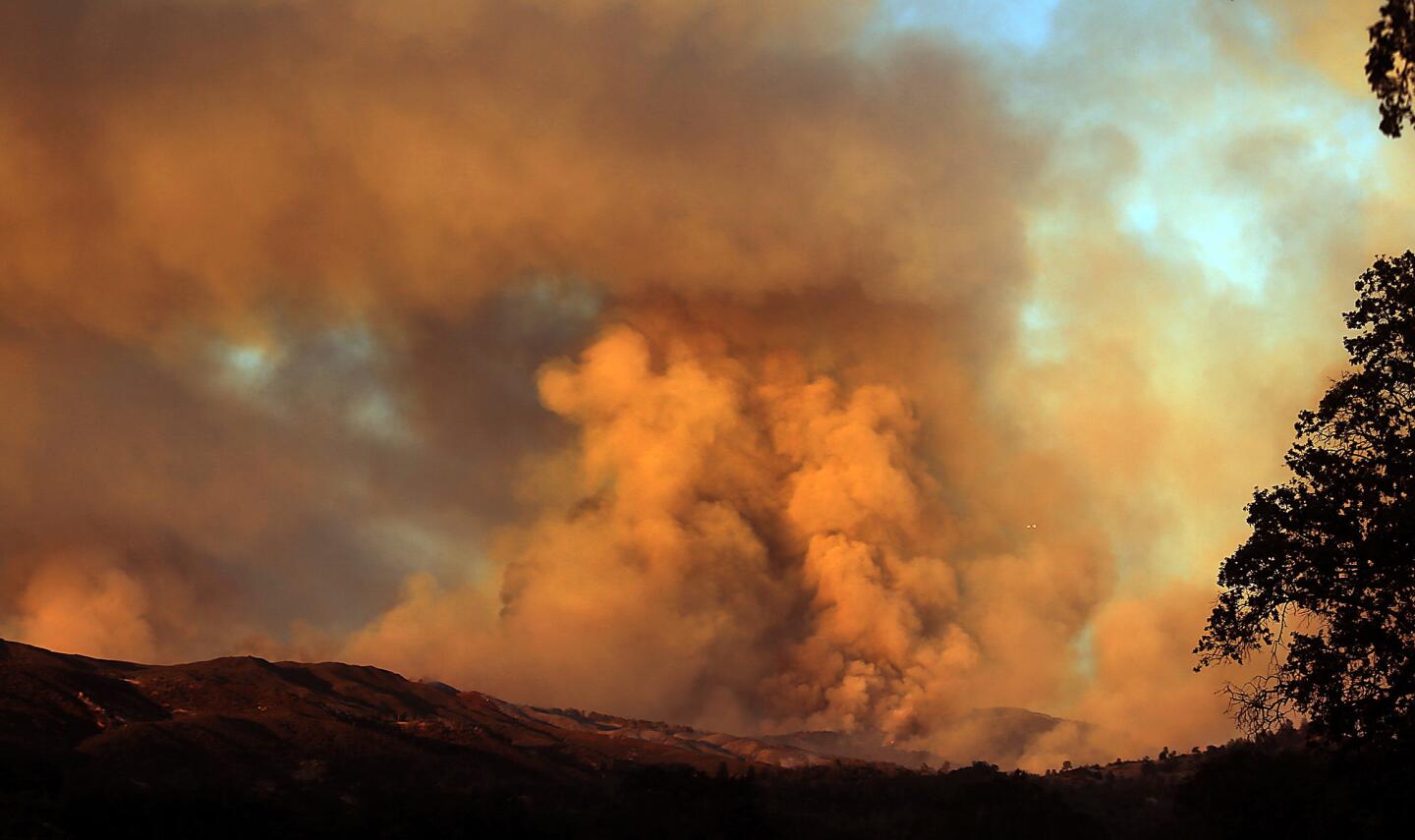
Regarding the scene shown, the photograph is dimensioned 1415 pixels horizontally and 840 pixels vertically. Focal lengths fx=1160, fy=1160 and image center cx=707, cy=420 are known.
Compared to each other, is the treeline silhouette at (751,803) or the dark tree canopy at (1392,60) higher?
the dark tree canopy at (1392,60)

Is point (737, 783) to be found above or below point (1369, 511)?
below

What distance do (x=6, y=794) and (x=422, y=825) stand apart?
19980 mm

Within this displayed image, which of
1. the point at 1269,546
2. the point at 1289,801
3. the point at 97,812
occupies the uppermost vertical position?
the point at 1269,546

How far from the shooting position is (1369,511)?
84.4 ft

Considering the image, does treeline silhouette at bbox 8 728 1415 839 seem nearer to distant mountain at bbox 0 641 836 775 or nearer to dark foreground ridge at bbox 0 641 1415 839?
dark foreground ridge at bbox 0 641 1415 839

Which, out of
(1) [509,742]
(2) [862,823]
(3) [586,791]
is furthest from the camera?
(1) [509,742]

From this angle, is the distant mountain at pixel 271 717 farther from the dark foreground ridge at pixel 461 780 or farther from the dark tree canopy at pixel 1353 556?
the dark tree canopy at pixel 1353 556

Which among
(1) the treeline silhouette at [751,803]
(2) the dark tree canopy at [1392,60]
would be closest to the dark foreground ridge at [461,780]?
(1) the treeline silhouette at [751,803]

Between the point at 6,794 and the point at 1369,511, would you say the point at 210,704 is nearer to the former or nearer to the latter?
the point at 6,794

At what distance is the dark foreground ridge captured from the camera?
169 feet

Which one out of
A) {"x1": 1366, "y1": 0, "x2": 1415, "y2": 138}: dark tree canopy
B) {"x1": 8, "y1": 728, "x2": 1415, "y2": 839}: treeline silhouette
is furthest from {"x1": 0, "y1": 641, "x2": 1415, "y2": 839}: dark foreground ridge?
{"x1": 1366, "y1": 0, "x2": 1415, "y2": 138}: dark tree canopy

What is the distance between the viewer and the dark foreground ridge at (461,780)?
51.5 m

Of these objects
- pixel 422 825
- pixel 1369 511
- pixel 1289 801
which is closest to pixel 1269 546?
pixel 1369 511

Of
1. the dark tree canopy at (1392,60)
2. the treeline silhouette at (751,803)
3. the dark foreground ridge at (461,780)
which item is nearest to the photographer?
the dark tree canopy at (1392,60)
